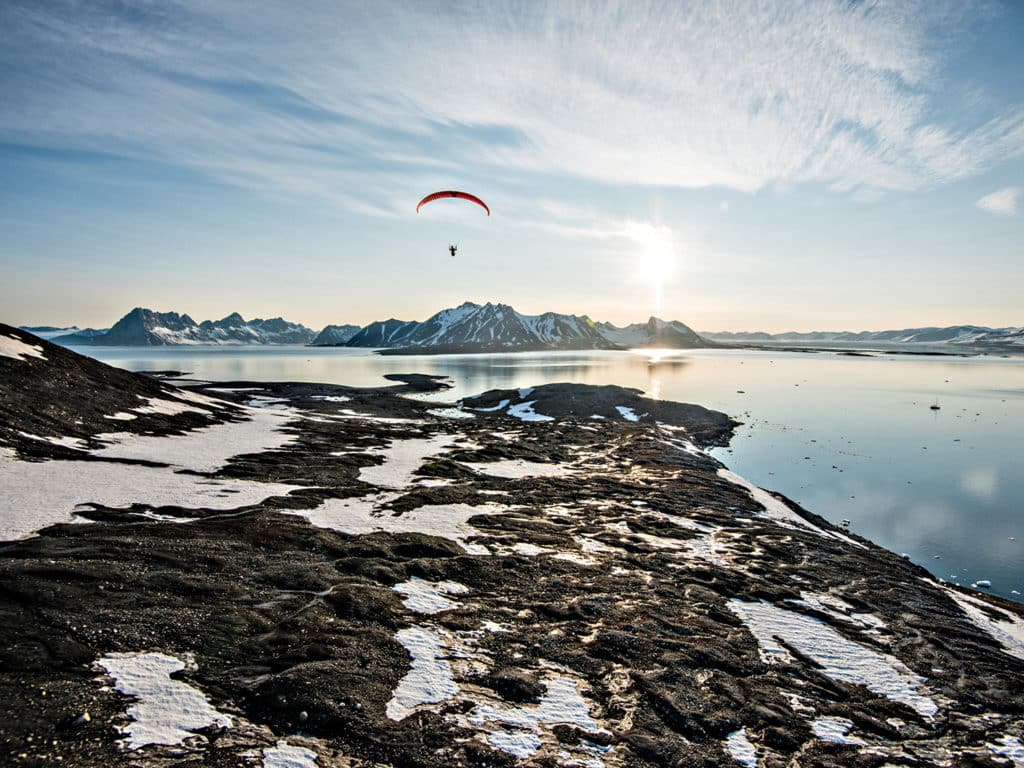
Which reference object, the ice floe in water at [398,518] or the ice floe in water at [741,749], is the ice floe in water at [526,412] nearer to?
the ice floe in water at [398,518]

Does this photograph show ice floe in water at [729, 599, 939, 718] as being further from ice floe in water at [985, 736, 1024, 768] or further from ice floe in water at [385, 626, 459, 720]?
ice floe in water at [385, 626, 459, 720]

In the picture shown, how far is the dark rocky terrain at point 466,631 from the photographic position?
8.94 m

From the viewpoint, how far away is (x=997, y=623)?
1791 centimetres

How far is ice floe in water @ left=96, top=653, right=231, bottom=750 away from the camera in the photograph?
7988 millimetres

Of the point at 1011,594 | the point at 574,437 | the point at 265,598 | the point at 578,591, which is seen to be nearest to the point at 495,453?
the point at 574,437

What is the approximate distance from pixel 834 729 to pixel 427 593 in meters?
Result: 10.8

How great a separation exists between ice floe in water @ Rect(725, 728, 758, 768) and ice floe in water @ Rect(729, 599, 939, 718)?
12.5ft

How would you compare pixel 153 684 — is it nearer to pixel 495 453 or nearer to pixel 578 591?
pixel 578 591

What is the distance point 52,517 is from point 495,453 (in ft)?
89.8

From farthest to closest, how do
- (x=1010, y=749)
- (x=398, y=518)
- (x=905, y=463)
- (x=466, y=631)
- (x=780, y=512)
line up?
(x=905, y=463), (x=780, y=512), (x=398, y=518), (x=466, y=631), (x=1010, y=749)

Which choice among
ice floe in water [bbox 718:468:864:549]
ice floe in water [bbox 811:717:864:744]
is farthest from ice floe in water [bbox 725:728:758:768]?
ice floe in water [bbox 718:468:864:549]

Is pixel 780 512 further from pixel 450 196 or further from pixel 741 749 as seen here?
pixel 450 196

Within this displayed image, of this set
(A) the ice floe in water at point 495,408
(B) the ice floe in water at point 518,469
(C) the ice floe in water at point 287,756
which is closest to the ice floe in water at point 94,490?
(C) the ice floe in water at point 287,756

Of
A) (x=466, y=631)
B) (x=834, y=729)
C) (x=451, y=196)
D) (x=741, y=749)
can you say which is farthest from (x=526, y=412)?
(x=741, y=749)
